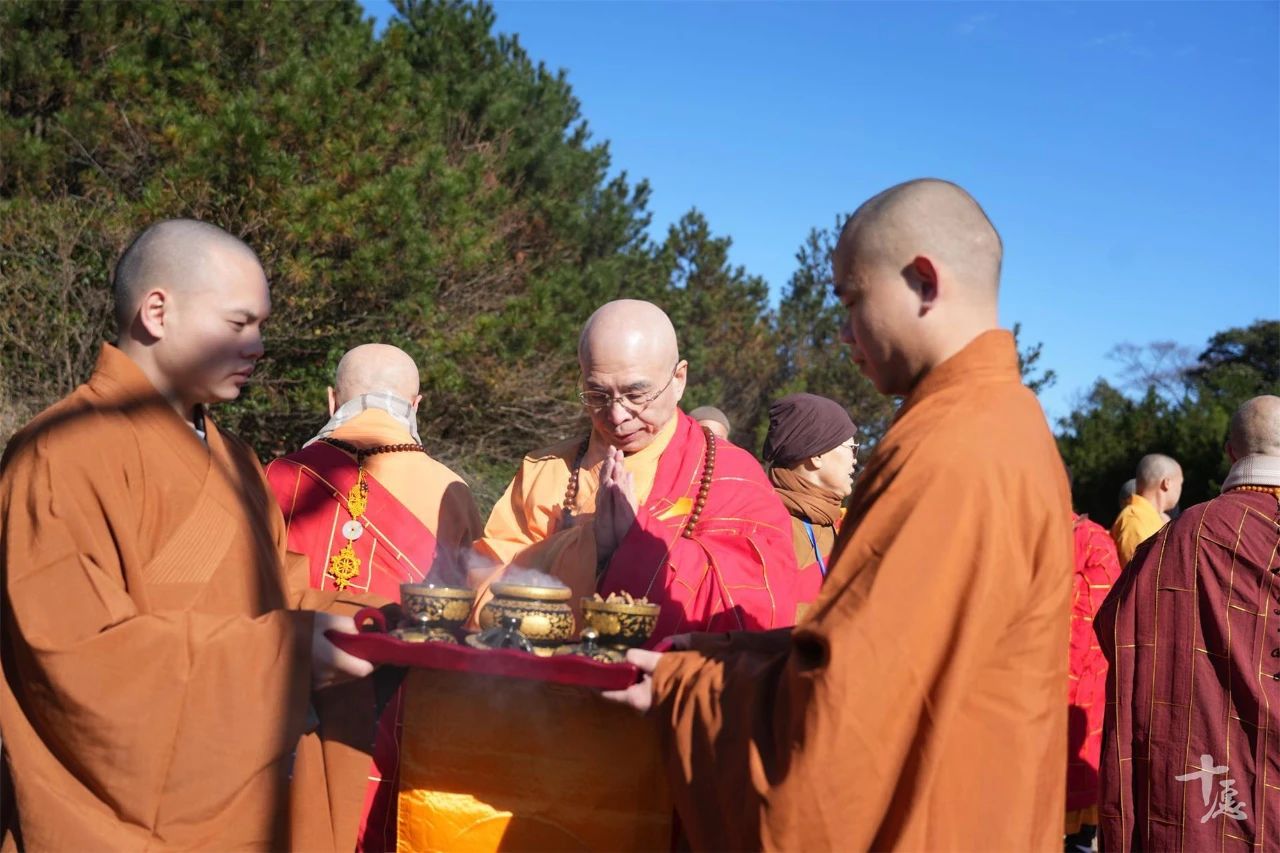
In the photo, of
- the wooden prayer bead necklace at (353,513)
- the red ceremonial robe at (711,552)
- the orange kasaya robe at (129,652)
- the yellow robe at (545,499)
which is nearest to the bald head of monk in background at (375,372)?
the wooden prayer bead necklace at (353,513)

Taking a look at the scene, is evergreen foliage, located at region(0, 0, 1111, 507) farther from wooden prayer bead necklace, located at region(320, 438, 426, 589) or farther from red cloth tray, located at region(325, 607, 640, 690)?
red cloth tray, located at region(325, 607, 640, 690)

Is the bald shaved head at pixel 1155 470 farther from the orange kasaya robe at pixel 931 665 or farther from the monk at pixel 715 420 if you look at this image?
the orange kasaya robe at pixel 931 665

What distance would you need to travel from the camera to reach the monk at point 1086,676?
20.5 ft

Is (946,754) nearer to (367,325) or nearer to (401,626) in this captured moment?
(401,626)

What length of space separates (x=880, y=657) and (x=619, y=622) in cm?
81

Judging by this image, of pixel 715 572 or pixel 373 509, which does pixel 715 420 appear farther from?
pixel 715 572

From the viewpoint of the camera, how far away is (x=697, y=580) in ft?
10.6

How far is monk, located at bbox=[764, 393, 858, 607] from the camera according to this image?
4.98 meters

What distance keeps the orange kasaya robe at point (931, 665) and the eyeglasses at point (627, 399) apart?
60.1 inches

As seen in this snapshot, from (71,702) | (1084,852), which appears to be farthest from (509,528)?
(1084,852)

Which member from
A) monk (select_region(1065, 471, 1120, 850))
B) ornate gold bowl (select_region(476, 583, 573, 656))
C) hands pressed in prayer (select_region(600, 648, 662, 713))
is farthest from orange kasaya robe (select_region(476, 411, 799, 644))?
monk (select_region(1065, 471, 1120, 850))

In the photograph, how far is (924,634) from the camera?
1.99m

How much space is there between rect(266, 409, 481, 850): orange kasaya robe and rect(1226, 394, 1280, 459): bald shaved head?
3276 millimetres

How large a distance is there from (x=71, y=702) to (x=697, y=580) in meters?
1.68
